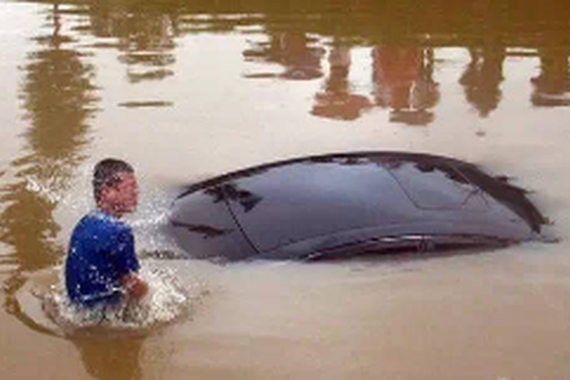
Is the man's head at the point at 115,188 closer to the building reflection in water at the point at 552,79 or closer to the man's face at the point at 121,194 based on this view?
the man's face at the point at 121,194

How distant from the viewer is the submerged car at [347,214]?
4715 millimetres

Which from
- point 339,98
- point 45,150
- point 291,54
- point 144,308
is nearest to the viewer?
point 144,308

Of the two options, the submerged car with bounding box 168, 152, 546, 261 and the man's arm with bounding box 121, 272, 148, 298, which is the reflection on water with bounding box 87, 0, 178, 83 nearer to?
the submerged car with bounding box 168, 152, 546, 261

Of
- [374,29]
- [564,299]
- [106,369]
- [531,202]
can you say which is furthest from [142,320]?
[374,29]

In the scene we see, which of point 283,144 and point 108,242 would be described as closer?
point 108,242

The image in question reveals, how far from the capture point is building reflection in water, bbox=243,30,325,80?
984 centimetres

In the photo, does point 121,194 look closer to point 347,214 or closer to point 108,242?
point 108,242

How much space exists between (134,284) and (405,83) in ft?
19.5

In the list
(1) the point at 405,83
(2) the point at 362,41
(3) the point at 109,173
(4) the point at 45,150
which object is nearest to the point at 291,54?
(2) the point at 362,41

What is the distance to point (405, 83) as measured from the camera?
9555mm

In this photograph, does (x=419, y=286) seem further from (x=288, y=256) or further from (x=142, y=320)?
(x=142, y=320)

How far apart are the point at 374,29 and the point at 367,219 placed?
760 cm

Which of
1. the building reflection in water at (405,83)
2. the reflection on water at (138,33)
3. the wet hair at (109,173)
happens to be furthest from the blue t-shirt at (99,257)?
the reflection on water at (138,33)

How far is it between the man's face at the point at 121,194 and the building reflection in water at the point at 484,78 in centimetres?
502
